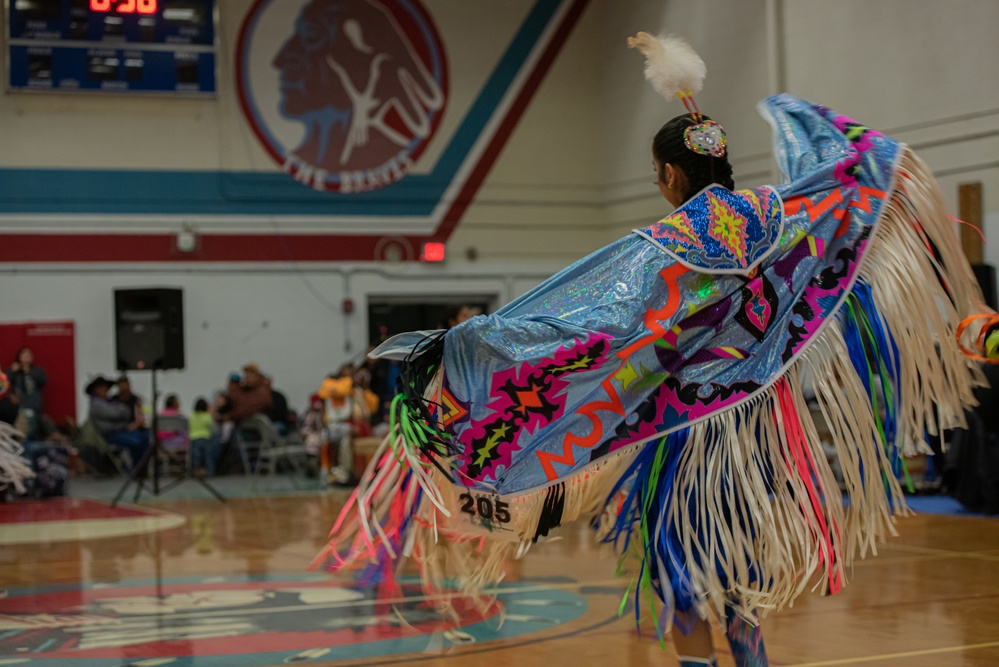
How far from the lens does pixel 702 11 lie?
11047 millimetres

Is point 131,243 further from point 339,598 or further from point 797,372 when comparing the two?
point 797,372

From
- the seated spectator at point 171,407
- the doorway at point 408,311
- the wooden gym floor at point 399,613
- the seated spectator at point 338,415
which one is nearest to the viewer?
the wooden gym floor at point 399,613

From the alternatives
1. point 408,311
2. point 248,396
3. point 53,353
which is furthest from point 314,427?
point 53,353

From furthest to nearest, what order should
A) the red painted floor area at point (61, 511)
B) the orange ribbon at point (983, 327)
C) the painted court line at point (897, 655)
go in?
1. the red painted floor area at point (61, 511)
2. the painted court line at point (897, 655)
3. the orange ribbon at point (983, 327)

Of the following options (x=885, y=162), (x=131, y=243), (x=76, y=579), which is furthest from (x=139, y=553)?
(x=131, y=243)

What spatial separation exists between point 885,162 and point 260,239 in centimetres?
1011

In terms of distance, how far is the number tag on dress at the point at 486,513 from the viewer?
229 cm

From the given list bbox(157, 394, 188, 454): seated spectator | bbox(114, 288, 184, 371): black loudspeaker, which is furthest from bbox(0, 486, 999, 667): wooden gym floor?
bbox(157, 394, 188, 454): seated spectator

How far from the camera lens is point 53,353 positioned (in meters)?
11.2

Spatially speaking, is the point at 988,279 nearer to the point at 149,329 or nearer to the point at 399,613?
the point at 399,613

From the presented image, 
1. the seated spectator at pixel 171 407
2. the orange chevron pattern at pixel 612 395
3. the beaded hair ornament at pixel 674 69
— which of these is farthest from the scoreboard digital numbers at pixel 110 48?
the orange chevron pattern at pixel 612 395

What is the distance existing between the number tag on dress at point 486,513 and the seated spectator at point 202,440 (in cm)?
866

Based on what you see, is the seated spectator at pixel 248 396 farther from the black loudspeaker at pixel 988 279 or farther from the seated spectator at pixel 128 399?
the black loudspeaker at pixel 988 279

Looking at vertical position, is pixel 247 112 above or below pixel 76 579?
above
